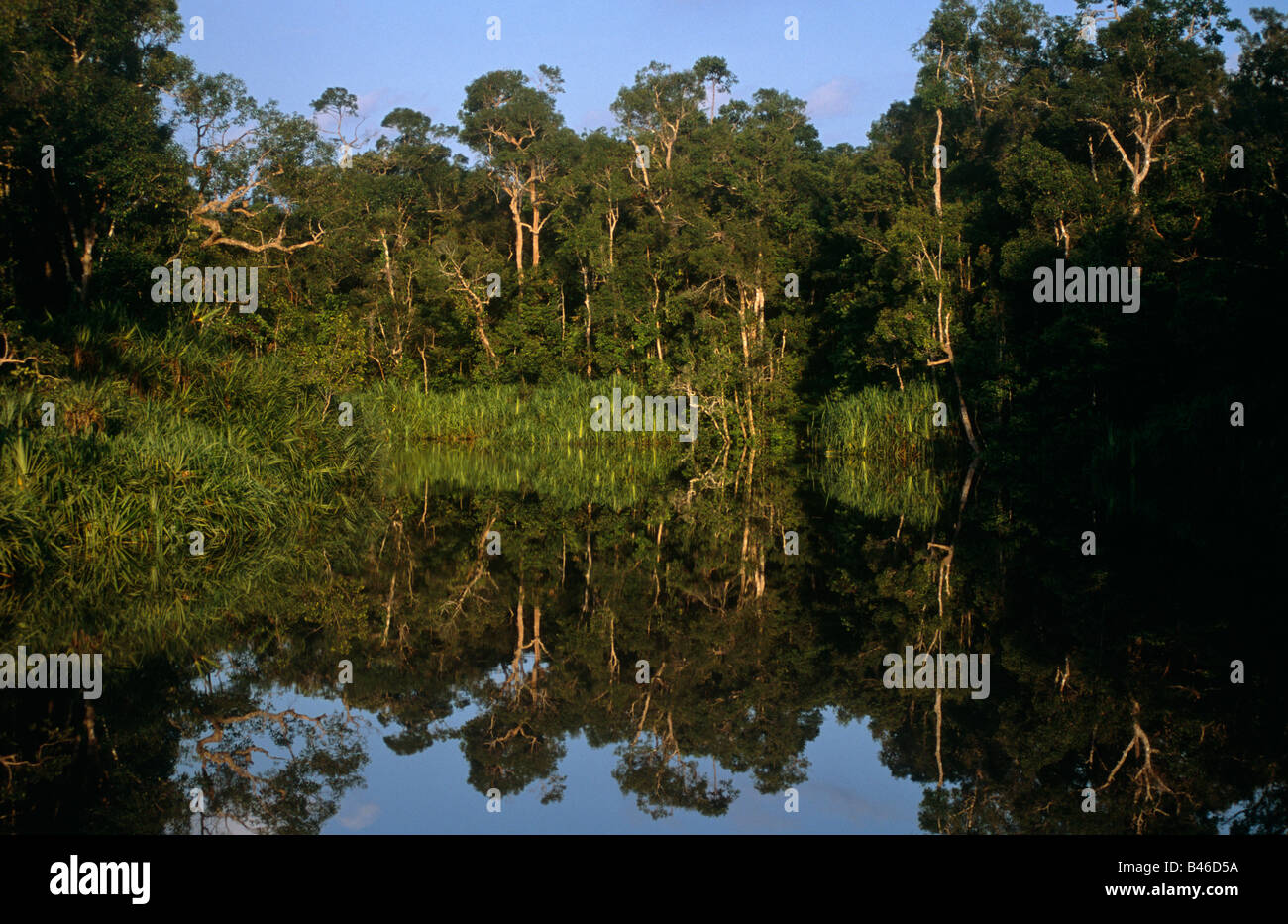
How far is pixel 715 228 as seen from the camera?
31.2m

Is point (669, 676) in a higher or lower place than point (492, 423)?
lower

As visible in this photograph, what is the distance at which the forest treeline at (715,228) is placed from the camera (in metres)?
16.3

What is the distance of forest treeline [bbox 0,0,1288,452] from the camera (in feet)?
53.6

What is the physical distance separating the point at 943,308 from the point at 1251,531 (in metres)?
15.2

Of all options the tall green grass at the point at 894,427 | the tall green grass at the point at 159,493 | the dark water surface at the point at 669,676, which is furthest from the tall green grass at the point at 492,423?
the dark water surface at the point at 669,676

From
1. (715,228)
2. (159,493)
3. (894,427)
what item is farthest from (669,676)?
(715,228)

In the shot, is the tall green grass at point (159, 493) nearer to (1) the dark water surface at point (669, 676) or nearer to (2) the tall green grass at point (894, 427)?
(1) the dark water surface at point (669, 676)

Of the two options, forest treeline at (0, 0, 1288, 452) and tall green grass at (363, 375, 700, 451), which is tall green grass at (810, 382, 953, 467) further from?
tall green grass at (363, 375, 700, 451)

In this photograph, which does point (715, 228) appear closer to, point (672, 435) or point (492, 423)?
point (672, 435)

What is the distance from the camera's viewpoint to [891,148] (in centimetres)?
3428

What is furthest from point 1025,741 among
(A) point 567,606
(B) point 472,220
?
(B) point 472,220
